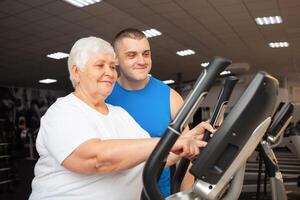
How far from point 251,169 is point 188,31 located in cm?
342

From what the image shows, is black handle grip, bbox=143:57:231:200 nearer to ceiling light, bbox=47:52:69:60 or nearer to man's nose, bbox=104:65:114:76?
man's nose, bbox=104:65:114:76

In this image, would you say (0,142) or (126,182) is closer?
(126,182)

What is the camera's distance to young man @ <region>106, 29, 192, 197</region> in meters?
1.48

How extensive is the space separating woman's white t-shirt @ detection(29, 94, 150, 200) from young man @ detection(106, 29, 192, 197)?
35 cm

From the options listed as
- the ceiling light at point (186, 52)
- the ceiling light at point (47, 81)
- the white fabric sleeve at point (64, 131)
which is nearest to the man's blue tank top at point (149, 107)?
the white fabric sleeve at point (64, 131)

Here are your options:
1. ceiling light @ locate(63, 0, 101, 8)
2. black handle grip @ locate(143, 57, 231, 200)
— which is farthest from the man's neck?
ceiling light @ locate(63, 0, 101, 8)

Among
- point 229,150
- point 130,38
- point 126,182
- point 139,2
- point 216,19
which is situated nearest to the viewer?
point 229,150

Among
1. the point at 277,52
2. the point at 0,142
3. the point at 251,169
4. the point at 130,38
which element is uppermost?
the point at 277,52

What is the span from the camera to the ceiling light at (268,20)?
7.28 meters

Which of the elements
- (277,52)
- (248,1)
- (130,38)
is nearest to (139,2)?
(248,1)

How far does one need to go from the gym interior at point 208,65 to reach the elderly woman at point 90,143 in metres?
0.15

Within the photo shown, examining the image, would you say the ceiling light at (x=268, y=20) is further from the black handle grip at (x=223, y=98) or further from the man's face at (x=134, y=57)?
the black handle grip at (x=223, y=98)

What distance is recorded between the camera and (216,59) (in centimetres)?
74

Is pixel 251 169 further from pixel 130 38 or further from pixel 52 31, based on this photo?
pixel 130 38
